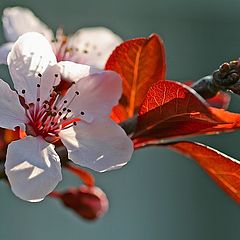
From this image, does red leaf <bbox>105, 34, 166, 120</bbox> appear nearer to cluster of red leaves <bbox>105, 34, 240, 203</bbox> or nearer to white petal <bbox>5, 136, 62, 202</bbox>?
cluster of red leaves <bbox>105, 34, 240, 203</bbox>

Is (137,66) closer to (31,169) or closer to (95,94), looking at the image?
(95,94)

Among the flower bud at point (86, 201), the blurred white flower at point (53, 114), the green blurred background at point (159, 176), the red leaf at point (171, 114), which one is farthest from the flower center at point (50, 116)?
the green blurred background at point (159, 176)

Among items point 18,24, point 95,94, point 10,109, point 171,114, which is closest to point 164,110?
point 171,114

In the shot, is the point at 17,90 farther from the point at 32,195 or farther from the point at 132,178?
the point at 132,178

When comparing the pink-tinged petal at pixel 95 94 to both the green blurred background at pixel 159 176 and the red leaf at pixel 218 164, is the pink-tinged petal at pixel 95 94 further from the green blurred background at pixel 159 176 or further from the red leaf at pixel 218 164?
the green blurred background at pixel 159 176

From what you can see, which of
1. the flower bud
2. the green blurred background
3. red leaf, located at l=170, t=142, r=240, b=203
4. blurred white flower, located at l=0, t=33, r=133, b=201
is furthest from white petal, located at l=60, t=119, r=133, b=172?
the green blurred background
